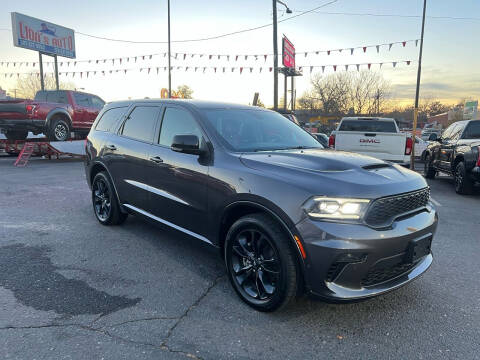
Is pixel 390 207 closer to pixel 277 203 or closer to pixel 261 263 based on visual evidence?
pixel 277 203

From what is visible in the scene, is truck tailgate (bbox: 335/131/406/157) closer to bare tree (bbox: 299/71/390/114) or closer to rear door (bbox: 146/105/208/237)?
rear door (bbox: 146/105/208/237)

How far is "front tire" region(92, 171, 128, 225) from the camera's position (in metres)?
4.77

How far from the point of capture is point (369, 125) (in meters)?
10.1

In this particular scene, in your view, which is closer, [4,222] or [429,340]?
[429,340]

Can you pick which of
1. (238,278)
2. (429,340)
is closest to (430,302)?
(429,340)

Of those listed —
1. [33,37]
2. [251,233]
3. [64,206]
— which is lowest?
[64,206]

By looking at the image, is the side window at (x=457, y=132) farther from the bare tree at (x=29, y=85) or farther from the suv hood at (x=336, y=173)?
the bare tree at (x=29, y=85)

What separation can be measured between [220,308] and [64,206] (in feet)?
14.9

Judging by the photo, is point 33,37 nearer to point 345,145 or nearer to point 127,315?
point 345,145

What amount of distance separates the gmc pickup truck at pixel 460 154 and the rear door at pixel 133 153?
6724 mm

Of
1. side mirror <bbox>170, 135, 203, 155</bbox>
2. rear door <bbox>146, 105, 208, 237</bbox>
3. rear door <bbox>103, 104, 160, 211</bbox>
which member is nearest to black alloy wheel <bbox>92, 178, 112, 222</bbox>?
rear door <bbox>103, 104, 160, 211</bbox>

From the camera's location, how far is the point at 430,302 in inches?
119

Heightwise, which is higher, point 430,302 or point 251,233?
point 251,233

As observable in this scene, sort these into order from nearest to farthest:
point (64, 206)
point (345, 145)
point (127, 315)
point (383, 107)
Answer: point (127, 315)
point (64, 206)
point (345, 145)
point (383, 107)
